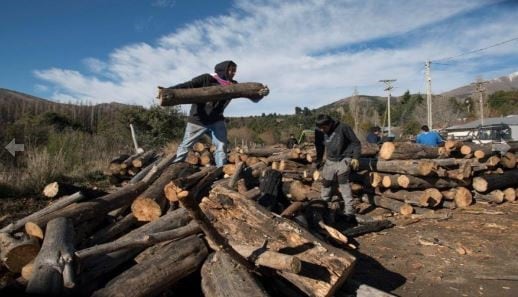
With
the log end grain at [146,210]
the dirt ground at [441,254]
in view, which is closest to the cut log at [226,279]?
the log end grain at [146,210]

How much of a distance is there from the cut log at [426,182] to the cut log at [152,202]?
13.1 feet

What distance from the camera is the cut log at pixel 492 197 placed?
809 cm

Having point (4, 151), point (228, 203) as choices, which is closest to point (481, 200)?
point (228, 203)

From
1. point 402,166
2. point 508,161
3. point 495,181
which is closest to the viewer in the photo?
point 402,166

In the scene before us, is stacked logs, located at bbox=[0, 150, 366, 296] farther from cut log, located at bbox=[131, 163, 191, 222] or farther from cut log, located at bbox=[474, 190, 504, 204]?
cut log, located at bbox=[474, 190, 504, 204]

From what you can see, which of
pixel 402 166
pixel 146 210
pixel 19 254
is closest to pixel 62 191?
pixel 146 210

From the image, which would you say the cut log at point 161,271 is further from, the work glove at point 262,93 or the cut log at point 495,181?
the cut log at point 495,181

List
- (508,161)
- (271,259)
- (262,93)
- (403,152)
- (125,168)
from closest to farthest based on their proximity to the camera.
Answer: (271,259) → (262,93) → (403,152) → (508,161) → (125,168)

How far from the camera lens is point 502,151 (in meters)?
9.09

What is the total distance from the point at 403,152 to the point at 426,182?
742 mm

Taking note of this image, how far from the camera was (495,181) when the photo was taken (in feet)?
26.9

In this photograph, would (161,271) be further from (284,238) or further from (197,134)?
(197,134)

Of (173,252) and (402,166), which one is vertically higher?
(402,166)

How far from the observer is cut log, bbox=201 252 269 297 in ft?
11.0
